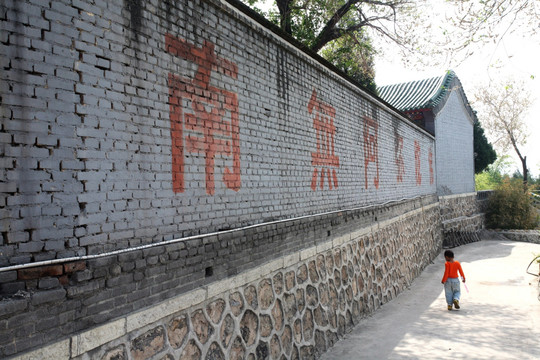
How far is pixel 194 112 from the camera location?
439 cm

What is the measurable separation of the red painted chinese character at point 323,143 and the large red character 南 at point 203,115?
251 cm

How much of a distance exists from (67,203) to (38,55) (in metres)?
0.98

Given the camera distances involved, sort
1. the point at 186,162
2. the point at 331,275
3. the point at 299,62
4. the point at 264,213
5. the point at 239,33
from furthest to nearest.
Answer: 1. the point at 331,275
2. the point at 299,62
3. the point at 264,213
4. the point at 239,33
5. the point at 186,162

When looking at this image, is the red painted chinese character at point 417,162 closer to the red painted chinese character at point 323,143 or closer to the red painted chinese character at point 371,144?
the red painted chinese character at point 371,144

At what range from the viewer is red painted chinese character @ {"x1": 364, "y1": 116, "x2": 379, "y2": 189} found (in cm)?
1011

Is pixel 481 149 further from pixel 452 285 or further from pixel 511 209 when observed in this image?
pixel 452 285

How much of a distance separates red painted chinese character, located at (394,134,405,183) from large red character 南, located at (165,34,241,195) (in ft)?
28.9

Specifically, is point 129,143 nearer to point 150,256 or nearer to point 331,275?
point 150,256

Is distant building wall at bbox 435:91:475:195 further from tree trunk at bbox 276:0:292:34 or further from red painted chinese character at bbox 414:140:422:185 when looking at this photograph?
tree trunk at bbox 276:0:292:34

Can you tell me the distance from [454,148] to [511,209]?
541 cm

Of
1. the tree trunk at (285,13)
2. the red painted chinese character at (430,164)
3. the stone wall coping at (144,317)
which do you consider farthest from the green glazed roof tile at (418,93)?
the stone wall coping at (144,317)

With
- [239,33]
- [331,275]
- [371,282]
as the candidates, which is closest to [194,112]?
[239,33]

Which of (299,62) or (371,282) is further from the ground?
(299,62)

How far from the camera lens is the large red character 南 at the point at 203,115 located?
4117 millimetres
